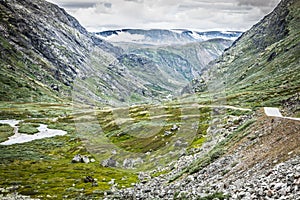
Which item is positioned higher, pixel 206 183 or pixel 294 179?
pixel 294 179

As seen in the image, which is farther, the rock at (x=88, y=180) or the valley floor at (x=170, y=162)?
the rock at (x=88, y=180)

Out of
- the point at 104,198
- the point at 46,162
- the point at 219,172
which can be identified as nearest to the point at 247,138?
the point at 219,172

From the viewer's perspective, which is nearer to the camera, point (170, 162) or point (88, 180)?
point (170, 162)

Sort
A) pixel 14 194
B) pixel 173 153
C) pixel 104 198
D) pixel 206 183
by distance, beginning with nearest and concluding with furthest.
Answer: pixel 206 183 → pixel 104 198 → pixel 14 194 → pixel 173 153

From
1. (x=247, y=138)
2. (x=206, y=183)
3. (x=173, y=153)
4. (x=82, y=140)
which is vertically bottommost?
(x=82, y=140)

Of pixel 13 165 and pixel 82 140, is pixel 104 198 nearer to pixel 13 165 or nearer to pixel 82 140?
pixel 13 165

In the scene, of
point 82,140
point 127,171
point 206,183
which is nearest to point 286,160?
point 206,183

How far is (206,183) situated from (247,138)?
13.9 metres

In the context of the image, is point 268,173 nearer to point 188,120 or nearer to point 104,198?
point 104,198

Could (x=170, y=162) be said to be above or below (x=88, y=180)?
above

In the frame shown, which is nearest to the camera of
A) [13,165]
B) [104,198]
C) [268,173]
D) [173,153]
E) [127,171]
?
[268,173]

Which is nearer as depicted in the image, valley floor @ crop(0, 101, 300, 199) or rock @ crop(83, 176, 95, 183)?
valley floor @ crop(0, 101, 300, 199)

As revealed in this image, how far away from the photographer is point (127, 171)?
310 feet

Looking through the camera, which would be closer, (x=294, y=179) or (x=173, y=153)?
(x=294, y=179)
